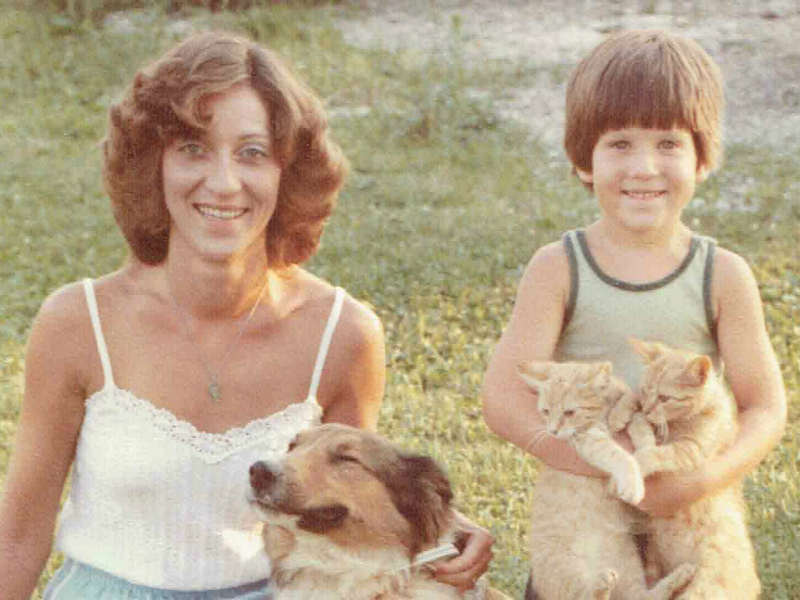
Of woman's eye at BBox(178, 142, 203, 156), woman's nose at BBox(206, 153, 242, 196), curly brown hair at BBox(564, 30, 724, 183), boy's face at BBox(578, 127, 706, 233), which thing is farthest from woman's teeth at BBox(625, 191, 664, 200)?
woman's eye at BBox(178, 142, 203, 156)

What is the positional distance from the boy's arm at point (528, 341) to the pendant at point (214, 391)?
2.74 feet

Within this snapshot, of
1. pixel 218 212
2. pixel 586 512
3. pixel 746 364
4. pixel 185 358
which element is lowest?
pixel 586 512

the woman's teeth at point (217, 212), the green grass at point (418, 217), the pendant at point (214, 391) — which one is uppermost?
the woman's teeth at point (217, 212)

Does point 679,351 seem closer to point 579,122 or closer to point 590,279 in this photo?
point 590,279

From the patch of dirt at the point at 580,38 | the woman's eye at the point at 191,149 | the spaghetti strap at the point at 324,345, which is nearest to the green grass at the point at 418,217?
the patch of dirt at the point at 580,38

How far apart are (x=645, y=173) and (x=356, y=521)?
3.74ft

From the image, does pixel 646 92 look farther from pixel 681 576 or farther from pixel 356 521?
pixel 356 521

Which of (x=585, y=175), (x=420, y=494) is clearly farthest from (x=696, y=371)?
(x=420, y=494)

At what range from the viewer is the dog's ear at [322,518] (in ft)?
10.9

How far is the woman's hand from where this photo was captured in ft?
11.4

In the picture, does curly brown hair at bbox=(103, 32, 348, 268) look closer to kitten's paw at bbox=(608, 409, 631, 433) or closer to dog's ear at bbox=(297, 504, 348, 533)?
dog's ear at bbox=(297, 504, 348, 533)

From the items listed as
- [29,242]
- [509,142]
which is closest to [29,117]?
[29,242]

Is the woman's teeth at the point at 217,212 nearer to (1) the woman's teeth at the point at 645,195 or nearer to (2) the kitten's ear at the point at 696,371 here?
(1) the woman's teeth at the point at 645,195

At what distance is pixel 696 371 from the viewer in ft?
10.1
